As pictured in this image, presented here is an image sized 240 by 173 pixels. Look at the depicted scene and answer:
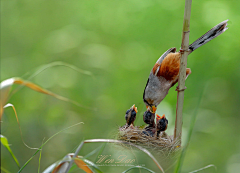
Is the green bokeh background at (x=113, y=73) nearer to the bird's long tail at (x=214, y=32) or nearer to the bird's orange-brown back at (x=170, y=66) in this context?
the bird's orange-brown back at (x=170, y=66)

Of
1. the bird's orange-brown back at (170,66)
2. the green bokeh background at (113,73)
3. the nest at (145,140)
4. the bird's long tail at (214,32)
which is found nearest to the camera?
the bird's long tail at (214,32)

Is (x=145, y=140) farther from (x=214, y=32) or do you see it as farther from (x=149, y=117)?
(x=214, y=32)

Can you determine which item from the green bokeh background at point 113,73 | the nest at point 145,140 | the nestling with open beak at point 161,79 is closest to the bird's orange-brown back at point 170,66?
the nestling with open beak at point 161,79

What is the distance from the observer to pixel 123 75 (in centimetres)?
510

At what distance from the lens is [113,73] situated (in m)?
5.26

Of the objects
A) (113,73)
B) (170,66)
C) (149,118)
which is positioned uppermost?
(170,66)

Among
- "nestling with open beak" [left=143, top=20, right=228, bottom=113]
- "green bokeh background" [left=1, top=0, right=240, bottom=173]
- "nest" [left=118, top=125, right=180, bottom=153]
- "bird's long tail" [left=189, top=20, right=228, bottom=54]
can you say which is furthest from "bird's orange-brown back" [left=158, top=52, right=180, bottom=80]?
"green bokeh background" [left=1, top=0, right=240, bottom=173]

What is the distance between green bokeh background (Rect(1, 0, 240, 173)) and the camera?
14.6 feet

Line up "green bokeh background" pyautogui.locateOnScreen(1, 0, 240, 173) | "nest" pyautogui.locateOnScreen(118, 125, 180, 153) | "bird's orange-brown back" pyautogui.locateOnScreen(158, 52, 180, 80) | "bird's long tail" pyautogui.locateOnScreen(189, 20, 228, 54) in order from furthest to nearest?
"green bokeh background" pyautogui.locateOnScreen(1, 0, 240, 173)
"bird's orange-brown back" pyautogui.locateOnScreen(158, 52, 180, 80)
"nest" pyautogui.locateOnScreen(118, 125, 180, 153)
"bird's long tail" pyautogui.locateOnScreen(189, 20, 228, 54)

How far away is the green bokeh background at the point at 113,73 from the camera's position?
14.6 feet

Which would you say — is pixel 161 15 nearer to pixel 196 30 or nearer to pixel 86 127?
pixel 196 30

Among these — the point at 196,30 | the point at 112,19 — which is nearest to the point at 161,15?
the point at 196,30

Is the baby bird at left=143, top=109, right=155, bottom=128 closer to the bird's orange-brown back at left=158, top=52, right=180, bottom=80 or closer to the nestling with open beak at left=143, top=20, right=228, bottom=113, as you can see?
the nestling with open beak at left=143, top=20, right=228, bottom=113

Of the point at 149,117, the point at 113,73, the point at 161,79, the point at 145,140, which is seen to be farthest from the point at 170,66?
the point at 113,73
